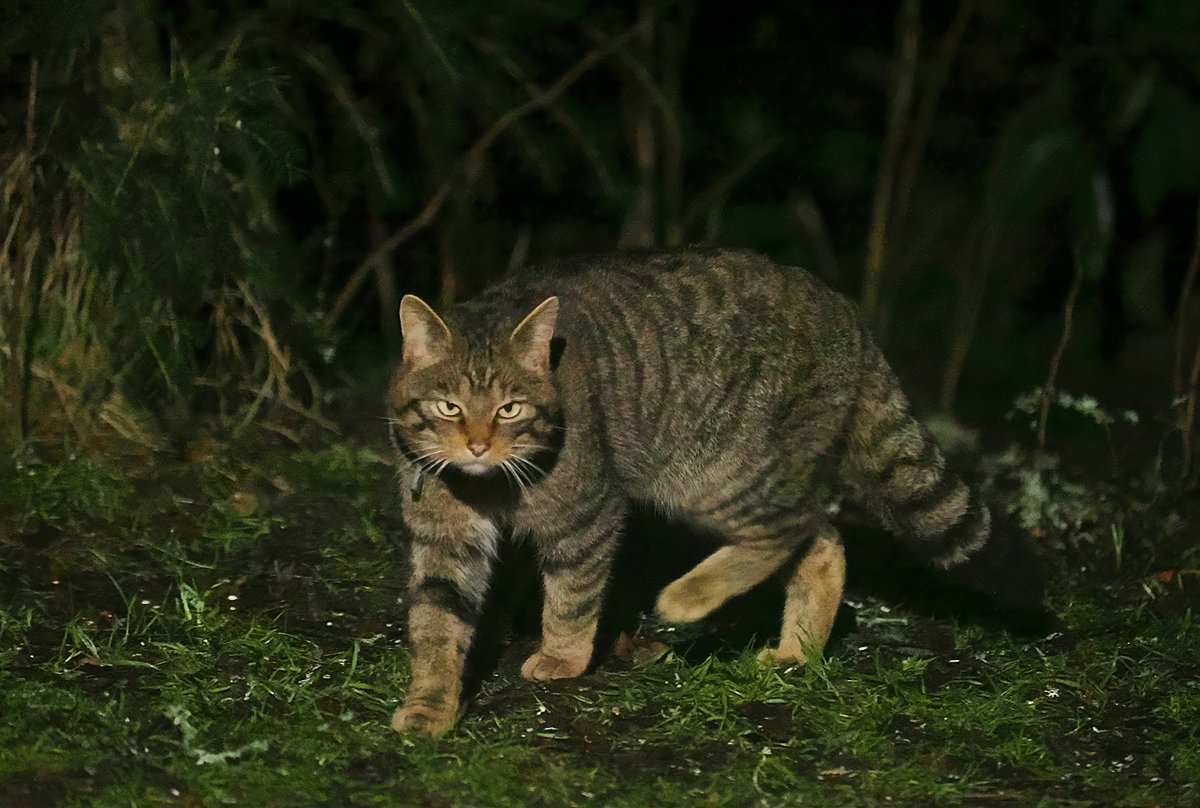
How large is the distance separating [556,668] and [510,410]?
786 mm

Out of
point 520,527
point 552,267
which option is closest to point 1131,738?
point 520,527

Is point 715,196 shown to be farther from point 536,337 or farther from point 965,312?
point 536,337

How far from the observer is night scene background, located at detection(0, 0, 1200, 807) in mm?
4480

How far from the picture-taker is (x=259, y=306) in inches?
257

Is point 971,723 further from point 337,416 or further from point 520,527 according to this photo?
point 337,416

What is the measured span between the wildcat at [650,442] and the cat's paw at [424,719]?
5 cm

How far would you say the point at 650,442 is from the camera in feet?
16.9

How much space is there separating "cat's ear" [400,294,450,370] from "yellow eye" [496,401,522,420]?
9.7 inches

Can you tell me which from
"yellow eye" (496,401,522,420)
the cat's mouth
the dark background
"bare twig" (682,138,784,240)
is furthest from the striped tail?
"bare twig" (682,138,784,240)

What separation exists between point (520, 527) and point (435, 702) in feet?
1.96

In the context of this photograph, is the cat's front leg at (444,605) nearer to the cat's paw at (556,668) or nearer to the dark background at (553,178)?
the cat's paw at (556,668)

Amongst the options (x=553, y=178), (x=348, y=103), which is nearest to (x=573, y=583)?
(x=348, y=103)

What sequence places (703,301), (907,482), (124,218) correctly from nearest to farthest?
(907,482), (703,301), (124,218)

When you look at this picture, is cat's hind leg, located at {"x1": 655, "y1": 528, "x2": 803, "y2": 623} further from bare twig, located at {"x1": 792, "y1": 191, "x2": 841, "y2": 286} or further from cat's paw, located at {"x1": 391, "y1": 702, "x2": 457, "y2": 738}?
bare twig, located at {"x1": 792, "y1": 191, "x2": 841, "y2": 286}
